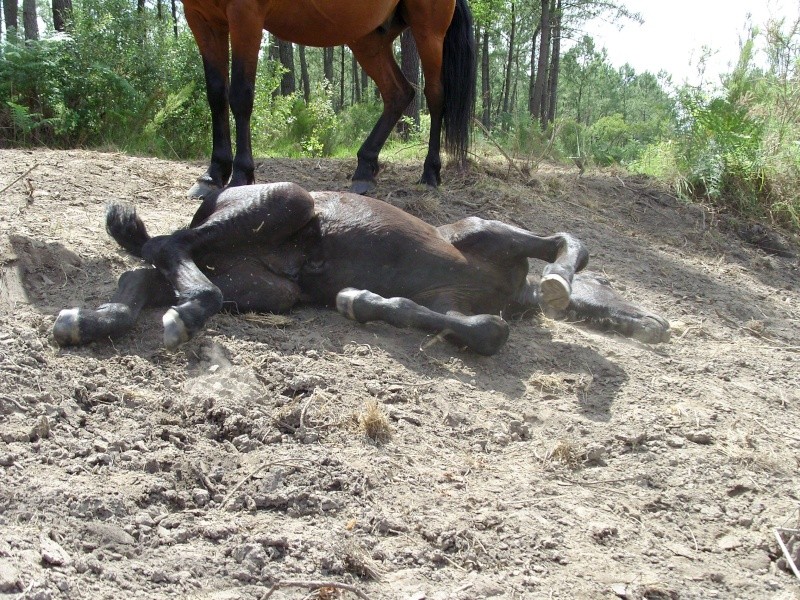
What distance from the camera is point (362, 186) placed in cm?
673

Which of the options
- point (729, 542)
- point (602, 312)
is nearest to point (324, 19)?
point (602, 312)

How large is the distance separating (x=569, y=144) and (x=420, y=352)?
12.4 m

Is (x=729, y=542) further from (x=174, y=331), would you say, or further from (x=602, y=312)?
(x=174, y=331)

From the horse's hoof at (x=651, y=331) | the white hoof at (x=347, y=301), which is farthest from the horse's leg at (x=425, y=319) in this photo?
the horse's hoof at (x=651, y=331)

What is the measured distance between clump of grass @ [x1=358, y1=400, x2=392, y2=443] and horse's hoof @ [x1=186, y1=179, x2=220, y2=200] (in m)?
3.12

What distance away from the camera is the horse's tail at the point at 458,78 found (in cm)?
775

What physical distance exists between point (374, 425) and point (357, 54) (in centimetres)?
548

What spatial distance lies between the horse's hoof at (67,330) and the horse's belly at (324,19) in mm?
3524


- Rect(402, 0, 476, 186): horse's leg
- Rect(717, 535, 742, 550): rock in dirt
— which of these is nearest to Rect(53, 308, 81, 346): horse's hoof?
Rect(717, 535, 742, 550): rock in dirt

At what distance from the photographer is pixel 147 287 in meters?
3.98

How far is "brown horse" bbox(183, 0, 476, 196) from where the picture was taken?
587 centimetres

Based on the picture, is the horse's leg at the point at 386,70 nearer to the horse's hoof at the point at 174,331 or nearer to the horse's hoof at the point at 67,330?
the horse's hoof at the point at 174,331

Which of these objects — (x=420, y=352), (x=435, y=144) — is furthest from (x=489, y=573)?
(x=435, y=144)

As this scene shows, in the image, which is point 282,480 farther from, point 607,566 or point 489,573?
point 607,566
